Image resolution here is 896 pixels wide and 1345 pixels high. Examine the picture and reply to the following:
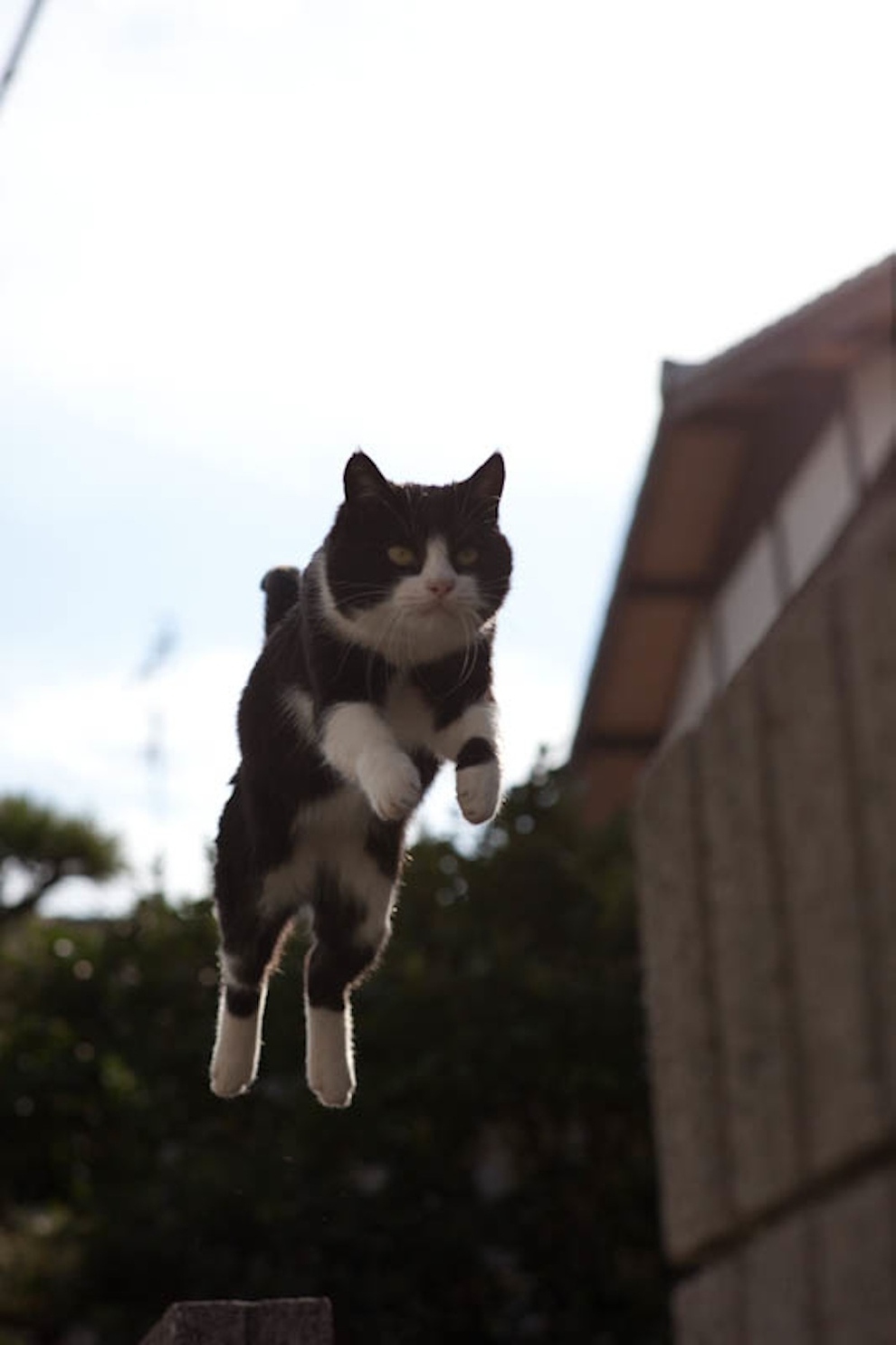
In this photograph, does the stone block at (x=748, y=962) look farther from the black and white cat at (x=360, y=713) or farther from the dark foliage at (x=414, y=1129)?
the dark foliage at (x=414, y=1129)

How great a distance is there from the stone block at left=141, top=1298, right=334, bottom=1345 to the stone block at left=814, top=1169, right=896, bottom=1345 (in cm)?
166

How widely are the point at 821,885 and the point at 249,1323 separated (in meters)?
1.95

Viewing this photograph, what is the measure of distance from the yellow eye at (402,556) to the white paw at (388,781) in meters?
0.39

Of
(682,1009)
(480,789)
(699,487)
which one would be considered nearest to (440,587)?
(480,789)

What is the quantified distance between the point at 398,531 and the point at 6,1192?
10.3 metres

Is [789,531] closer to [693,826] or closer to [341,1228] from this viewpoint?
[341,1228]

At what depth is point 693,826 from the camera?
260cm

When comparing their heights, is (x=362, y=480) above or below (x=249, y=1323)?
above

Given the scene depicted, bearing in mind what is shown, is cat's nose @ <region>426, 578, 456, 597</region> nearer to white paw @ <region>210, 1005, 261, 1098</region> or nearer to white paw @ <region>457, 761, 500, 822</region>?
white paw @ <region>457, 761, 500, 822</region>

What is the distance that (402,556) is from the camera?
3242mm

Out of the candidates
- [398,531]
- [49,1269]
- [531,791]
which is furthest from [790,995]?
[49,1269]

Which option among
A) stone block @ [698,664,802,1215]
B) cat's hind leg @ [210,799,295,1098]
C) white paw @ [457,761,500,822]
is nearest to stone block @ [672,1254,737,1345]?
stone block @ [698,664,802,1215]

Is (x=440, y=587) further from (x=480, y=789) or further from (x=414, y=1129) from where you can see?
(x=414, y=1129)

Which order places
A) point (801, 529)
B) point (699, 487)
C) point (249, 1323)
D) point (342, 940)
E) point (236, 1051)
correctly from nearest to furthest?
point (342, 940) → point (236, 1051) → point (249, 1323) → point (801, 529) → point (699, 487)
